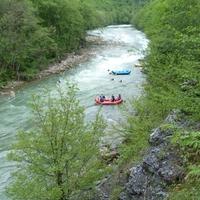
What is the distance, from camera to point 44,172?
53.4ft

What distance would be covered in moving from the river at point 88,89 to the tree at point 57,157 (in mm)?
4301

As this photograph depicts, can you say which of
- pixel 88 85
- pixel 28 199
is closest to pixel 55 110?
pixel 28 199

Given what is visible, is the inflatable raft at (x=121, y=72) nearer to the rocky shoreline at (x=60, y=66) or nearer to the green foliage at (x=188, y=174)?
the rocky shoreline at (x=60, y=66)

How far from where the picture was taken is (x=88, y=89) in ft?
145

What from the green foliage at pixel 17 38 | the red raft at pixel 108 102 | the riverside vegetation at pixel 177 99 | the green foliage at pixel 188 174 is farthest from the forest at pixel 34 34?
the green foliage at pixel 188 174

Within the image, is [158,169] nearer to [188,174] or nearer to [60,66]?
[188,174]

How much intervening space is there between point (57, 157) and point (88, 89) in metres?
28.1

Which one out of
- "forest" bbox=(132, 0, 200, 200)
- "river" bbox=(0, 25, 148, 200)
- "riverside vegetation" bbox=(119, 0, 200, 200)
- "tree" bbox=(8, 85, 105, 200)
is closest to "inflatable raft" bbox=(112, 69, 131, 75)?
"river" bbox=(0, 25, 148, 200)

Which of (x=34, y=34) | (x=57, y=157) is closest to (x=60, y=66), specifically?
(x=34, y=34)

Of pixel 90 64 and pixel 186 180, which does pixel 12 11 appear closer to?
pixel 90 64

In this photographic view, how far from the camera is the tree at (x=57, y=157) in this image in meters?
16.1

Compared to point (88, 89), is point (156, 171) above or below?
above

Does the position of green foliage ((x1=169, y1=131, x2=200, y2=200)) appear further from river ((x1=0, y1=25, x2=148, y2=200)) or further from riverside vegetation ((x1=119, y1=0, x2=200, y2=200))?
river ((x1=0, y1=25, x2=148, y2=200))

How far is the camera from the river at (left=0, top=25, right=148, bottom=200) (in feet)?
98.4
